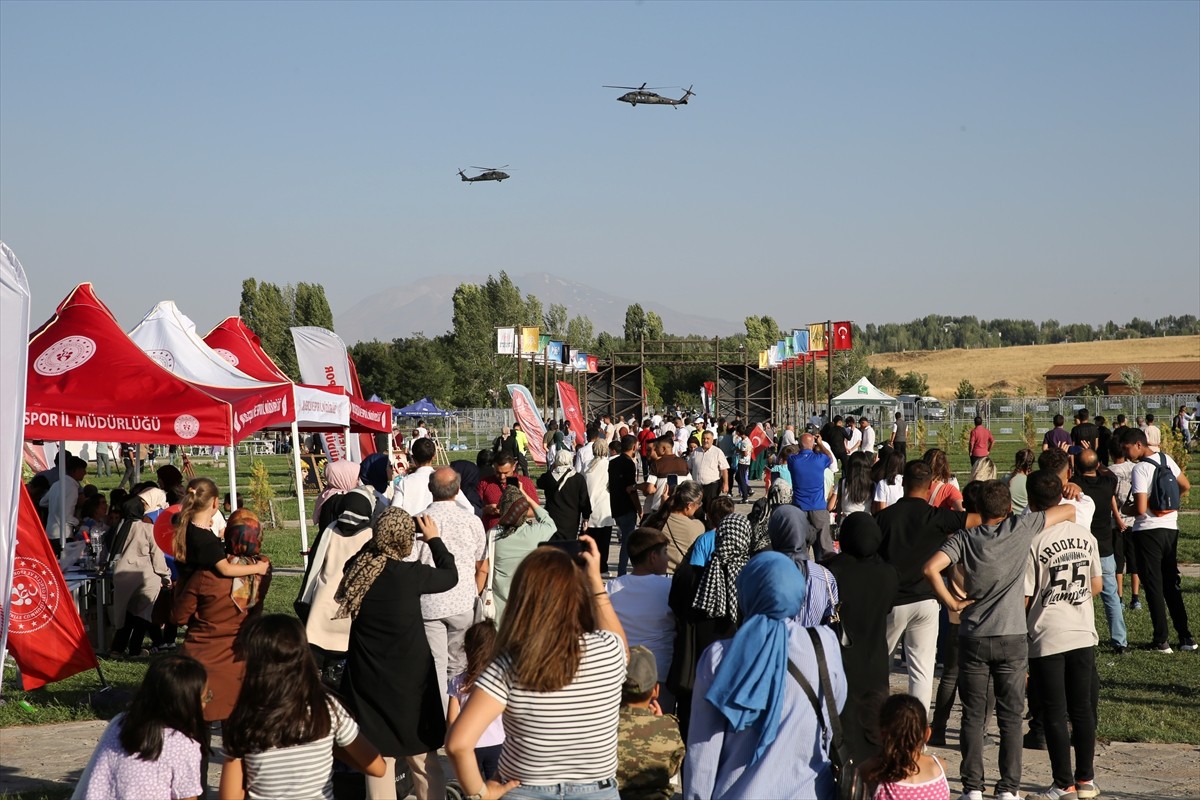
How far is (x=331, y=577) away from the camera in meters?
6.30

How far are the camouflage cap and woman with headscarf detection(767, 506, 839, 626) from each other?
798mm

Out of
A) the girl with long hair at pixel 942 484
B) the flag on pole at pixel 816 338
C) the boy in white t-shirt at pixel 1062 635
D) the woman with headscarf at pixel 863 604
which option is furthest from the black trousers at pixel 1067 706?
the flag on pole at pixel 816 338

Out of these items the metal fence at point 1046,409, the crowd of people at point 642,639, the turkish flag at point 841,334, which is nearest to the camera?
the crowd of people at point 642,639

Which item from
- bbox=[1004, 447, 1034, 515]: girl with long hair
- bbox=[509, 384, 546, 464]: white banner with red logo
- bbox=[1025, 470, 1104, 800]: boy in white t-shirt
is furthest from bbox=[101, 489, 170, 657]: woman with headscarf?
bbox=[509, 384, 546, 464]: white banner with red logo

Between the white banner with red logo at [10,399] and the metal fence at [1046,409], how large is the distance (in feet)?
156

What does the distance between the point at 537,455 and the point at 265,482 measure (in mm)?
5210

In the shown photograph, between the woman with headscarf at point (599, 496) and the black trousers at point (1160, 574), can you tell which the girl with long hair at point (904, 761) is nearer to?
the black trousers at point (1160, 574)

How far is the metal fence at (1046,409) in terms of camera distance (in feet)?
176

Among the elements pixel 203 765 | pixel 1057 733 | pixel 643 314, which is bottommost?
pixel 1057 733

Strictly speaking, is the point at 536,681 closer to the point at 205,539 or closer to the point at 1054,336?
the point at 205,539

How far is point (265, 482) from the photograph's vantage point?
22422 mm

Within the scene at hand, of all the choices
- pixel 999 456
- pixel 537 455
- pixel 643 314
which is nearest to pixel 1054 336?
pixel 643 314

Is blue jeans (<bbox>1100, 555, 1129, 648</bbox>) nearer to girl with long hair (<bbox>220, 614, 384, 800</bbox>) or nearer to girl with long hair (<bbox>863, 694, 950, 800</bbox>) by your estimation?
girl with long hair (<bbox>863, 694, 950, 800</bbox>)

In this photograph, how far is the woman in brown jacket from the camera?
6.84m
